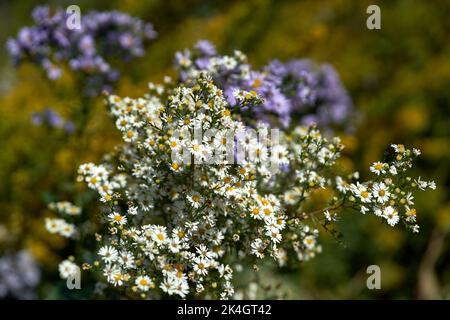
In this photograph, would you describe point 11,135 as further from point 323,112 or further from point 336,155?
point 336,155

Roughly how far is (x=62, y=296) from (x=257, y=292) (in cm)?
128

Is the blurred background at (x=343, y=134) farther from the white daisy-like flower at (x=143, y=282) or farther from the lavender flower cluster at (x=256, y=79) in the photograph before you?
the lavender flower cluster at (x=256, y=79)

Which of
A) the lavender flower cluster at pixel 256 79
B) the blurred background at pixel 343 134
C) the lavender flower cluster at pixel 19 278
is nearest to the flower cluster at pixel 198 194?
the lavender flower cluster at pixel 256 79

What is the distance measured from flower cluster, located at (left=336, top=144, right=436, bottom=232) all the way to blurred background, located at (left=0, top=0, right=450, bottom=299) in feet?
5.24

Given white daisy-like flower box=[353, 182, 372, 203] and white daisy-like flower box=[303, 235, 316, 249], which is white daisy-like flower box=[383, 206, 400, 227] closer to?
white daisy-like flower box=[353, 182, 372, 203]

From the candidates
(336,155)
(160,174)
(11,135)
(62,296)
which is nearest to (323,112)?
(336,155)

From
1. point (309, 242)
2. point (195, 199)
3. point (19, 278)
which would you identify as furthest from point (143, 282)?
point (19, 278)

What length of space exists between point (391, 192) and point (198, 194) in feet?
3.35

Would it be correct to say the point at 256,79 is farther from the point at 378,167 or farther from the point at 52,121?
the point at 52,121

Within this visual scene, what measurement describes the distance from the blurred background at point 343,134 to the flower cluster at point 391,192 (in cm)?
160

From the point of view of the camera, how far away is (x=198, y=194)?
219 centimetres

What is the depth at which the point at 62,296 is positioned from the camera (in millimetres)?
2721

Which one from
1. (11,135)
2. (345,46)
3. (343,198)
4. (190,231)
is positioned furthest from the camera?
(345,46)

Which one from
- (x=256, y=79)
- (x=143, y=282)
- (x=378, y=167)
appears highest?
(x=256, y=79)
